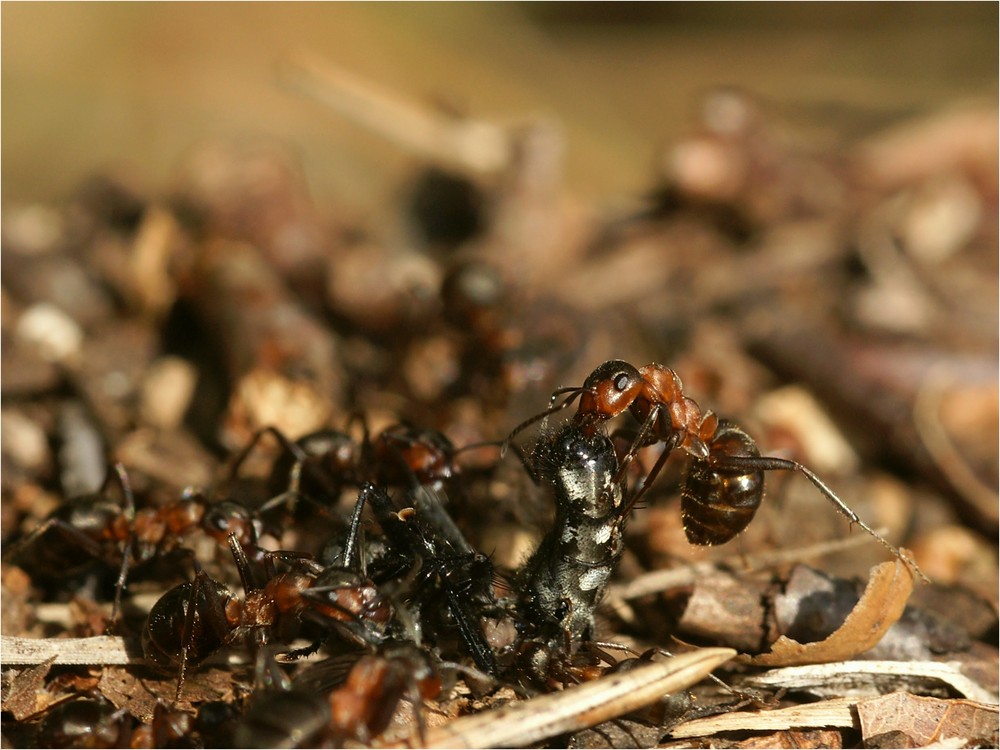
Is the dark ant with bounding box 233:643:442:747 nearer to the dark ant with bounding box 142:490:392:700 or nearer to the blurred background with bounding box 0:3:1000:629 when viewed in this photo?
the dark ant with bounding box 142:490:392:700

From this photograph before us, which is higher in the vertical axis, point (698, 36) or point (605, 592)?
point (698, 36)

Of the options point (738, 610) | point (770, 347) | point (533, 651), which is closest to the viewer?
point (533, 651)

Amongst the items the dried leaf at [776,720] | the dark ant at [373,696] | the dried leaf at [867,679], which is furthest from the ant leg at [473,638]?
the dried leaf at [867,679]

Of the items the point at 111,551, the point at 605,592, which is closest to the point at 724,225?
the point at 605,592

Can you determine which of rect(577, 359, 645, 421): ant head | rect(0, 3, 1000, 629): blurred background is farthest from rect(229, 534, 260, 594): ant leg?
rect(577, 359, 645, 421): ant head

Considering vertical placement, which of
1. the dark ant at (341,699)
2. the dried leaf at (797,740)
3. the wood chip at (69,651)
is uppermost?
the dark ant at (341,699)

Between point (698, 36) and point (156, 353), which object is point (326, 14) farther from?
point (156, 353)

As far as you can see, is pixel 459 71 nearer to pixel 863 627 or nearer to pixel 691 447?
pixel 691 447

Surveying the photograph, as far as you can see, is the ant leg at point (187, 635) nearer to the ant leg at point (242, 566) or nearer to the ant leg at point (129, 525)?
the ant leg at point (242, 566)
